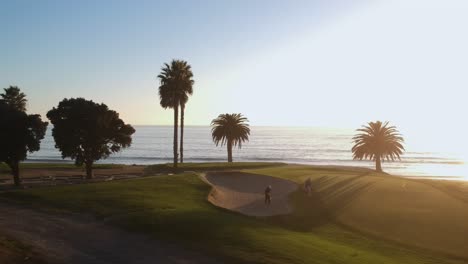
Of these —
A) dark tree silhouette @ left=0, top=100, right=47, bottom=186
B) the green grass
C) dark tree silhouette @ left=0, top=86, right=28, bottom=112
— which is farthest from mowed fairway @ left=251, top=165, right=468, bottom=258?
dark tree silhouette @ left=0, top=86, right=28, bottom=112

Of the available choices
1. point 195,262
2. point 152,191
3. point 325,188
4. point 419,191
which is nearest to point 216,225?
point 195,262

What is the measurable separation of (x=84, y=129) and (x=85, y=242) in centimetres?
3337

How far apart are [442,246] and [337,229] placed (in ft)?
24.6

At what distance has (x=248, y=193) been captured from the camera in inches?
1864

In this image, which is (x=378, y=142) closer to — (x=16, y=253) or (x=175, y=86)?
(x=175, y=86)

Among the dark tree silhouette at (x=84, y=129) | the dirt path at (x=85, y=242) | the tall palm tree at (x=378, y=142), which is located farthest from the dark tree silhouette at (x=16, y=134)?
the tall palm tree at (x=378, y=142)

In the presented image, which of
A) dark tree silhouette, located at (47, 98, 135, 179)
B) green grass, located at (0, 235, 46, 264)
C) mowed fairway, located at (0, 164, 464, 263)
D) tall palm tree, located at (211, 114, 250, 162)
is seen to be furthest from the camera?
tall palm tree, located at (211, 114, 250, 162)

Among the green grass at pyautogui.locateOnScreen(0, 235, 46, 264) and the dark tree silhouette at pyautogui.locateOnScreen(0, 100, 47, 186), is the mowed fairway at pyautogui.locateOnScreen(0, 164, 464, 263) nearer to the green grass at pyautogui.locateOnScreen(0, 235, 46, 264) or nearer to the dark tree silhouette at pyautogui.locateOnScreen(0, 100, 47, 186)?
the green grass at pyautogui.locateOnScreen(0, 235, 46, 264)

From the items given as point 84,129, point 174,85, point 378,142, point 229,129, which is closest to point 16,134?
point 84,129

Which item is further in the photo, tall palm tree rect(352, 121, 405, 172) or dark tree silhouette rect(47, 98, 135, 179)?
tall palm tree rect(352, 121, 405, 172)

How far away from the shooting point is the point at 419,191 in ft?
153

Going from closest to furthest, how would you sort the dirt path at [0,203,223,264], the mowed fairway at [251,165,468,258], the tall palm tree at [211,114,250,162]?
the dirt path at [0,203,223,264] < the mowed fairway at [251,165,468,258] < the tall palm tree at [211,114,250,162]

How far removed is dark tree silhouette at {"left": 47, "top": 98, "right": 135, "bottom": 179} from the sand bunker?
566 inches

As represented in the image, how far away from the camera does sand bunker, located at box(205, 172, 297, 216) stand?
128ft
